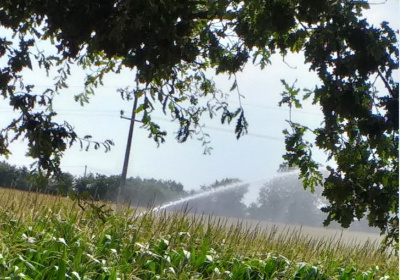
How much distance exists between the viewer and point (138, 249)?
21.1 ft

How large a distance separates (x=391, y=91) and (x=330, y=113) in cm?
62

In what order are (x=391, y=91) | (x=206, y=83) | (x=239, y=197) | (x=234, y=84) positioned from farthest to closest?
(x=239, y=197) < (x=206, y=83) < (x=234, y=84) < (x=391, y=91)

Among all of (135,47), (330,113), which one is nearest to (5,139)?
(135,47)

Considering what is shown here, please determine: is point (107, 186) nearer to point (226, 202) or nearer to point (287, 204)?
point (226, 202)

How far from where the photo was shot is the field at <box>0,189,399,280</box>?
17.7 feet

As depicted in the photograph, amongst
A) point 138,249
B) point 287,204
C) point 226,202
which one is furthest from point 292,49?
point 287,204

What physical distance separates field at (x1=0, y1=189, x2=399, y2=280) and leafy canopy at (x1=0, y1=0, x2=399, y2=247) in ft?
2.53

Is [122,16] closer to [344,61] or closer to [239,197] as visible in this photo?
[344,61]

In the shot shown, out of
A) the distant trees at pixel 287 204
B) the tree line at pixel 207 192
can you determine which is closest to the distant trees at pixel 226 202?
the tree line at pixel 207 192

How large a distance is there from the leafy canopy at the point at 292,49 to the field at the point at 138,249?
772mm

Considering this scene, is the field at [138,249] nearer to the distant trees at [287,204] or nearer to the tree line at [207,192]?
the tree line at [207,192]

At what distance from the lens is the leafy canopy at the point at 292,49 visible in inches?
183

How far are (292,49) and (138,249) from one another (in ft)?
8.33

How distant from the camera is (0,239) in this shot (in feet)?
17.5
